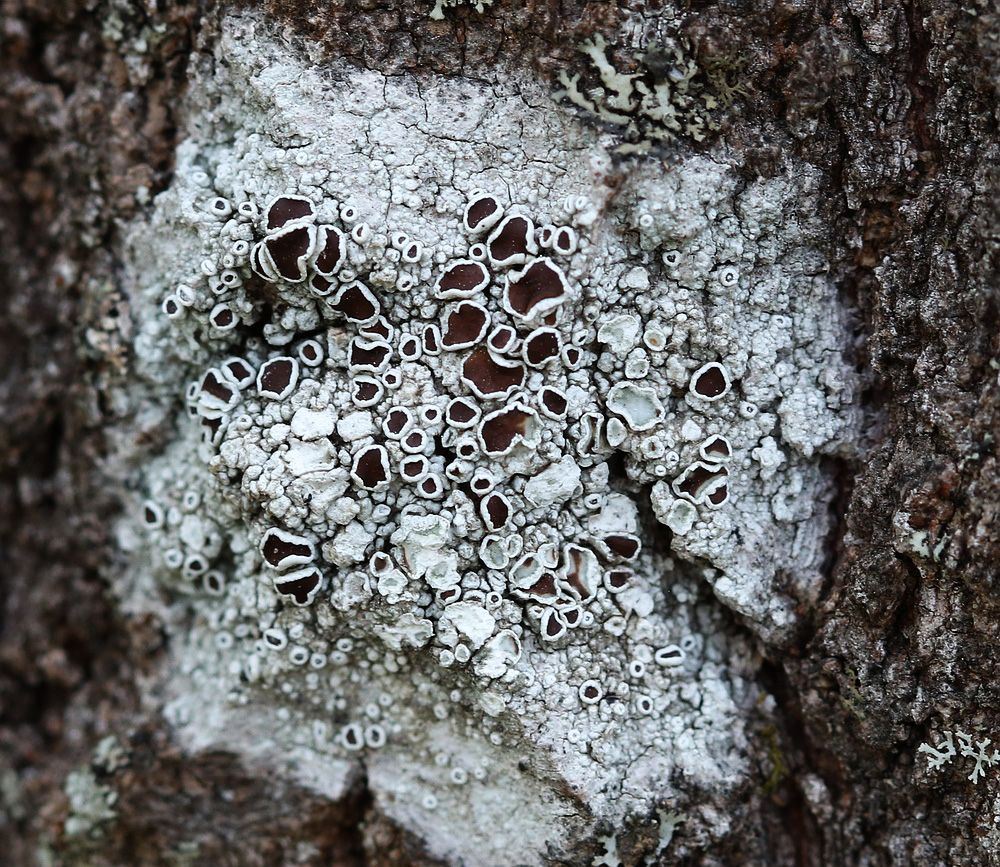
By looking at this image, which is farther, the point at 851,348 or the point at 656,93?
the point at 851,348

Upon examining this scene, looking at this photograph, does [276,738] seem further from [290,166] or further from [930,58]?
[930,58]

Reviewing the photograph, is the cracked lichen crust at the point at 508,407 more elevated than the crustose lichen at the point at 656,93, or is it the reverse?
the crustose lichen at the point at 656,93

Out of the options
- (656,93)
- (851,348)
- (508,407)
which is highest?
(656,93)

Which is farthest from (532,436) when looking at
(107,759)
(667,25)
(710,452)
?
(107,759)

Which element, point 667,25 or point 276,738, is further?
point 276,738

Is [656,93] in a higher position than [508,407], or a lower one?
higher
